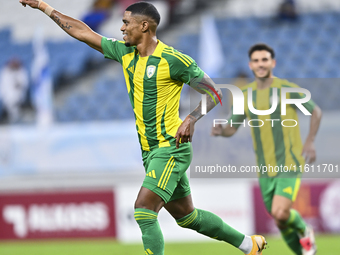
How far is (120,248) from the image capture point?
285 inches

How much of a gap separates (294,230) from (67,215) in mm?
3891

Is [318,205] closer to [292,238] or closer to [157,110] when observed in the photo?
[292,238]

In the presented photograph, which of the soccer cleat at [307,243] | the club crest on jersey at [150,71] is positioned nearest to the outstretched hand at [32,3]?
the club crest on jersey at [150,71]

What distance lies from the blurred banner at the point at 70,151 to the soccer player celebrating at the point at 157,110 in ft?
14.2

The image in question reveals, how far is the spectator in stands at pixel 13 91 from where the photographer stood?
10977mm

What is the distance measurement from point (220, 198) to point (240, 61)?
4.79 metres

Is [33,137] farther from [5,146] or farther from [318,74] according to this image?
[318,74]

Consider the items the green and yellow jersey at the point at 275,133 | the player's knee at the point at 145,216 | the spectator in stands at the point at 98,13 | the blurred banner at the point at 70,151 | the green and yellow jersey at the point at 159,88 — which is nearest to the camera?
the player's knee at the point at 145,216

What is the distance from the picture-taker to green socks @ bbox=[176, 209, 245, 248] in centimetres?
429

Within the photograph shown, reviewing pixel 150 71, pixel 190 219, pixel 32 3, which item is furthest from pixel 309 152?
pixel 32 3

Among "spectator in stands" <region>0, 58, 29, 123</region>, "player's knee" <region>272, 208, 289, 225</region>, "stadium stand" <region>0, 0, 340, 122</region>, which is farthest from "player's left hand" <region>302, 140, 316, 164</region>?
"spectator in stands" <region>0, 58, 29, 123</region>

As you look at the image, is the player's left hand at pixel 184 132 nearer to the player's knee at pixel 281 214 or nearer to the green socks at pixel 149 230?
the green socks at pixel 149 230

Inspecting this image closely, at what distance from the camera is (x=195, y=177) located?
7887mm

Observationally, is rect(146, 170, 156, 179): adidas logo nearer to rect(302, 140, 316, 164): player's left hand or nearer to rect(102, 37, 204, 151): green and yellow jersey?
rect(102, 37, 204, 151): green and yellow jersey
